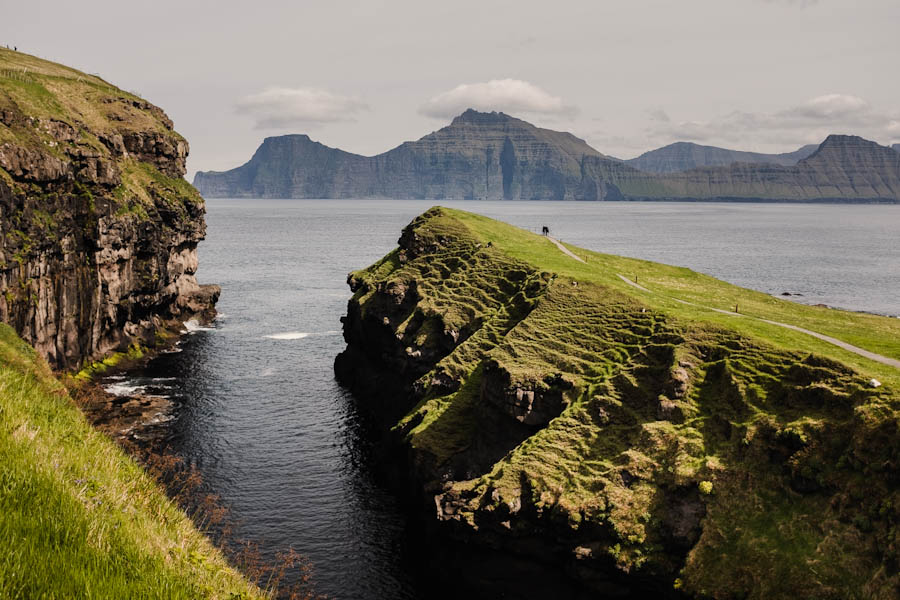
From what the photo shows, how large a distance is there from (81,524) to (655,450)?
38715 mm

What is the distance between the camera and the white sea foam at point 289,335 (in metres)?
111

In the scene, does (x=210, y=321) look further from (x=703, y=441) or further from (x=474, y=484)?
(x=703, y=441)

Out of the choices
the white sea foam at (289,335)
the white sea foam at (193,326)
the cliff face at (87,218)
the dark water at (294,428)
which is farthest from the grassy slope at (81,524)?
the white sea foam at (193,326)

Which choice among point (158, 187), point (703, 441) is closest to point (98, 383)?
point (158, 187)

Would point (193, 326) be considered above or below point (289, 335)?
Answer: above

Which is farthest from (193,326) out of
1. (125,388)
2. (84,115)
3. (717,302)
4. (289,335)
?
(717,302)

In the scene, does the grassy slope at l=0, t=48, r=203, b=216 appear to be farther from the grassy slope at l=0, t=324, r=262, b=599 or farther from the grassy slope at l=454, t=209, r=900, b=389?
the grassy slope at l=0, t=324, r=262, b=599

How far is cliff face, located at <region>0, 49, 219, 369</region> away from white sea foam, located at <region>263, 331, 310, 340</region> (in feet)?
60.0

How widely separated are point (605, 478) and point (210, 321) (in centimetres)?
9425

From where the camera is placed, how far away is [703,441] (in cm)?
4478

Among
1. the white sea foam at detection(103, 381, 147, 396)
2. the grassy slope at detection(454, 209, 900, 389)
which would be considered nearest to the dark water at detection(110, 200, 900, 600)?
the white sea foam at detection(103, 381, 147, 396)

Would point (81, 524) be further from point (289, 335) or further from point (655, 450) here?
point (289, 335)

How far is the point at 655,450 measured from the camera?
1794 inches

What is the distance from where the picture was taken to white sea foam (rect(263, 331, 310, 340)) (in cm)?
11081
